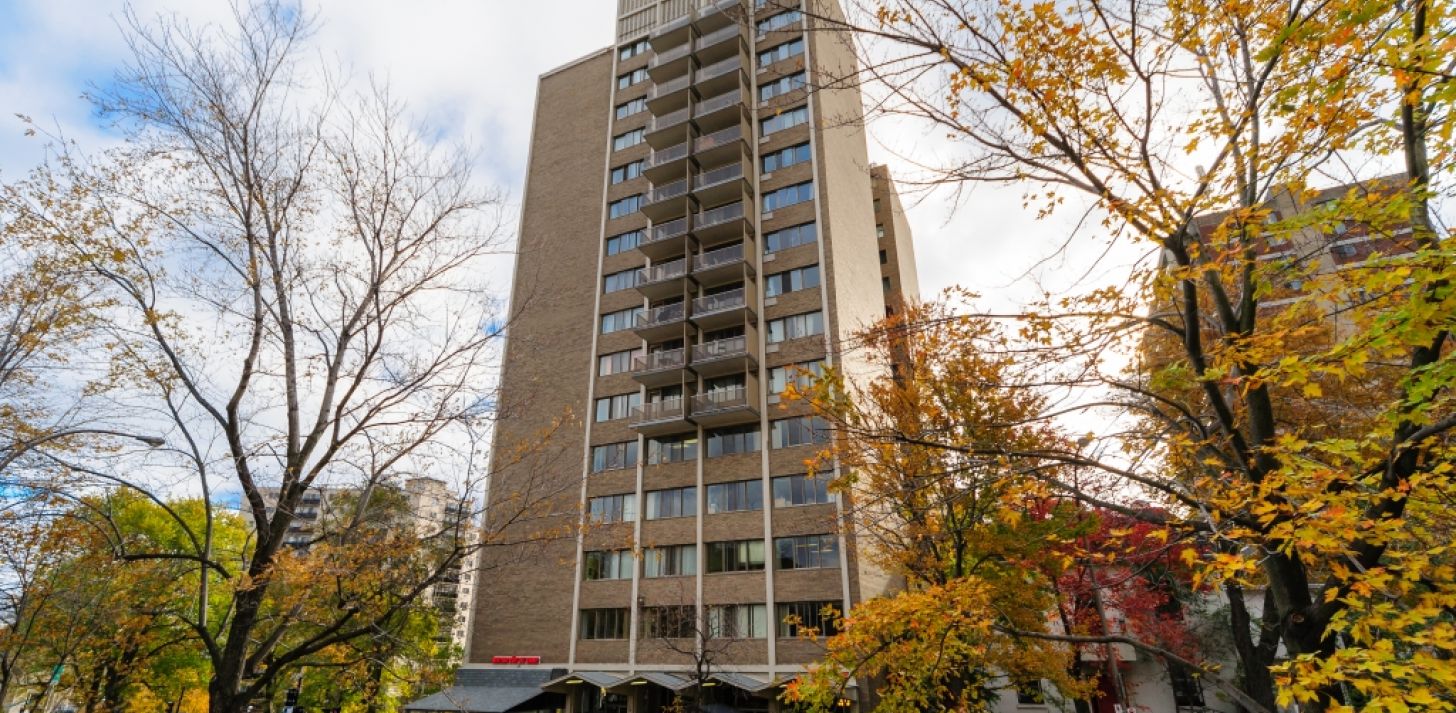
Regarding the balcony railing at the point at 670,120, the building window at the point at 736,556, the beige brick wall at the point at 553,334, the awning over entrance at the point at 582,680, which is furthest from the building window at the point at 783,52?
the awning over entrance at the point at 582,680

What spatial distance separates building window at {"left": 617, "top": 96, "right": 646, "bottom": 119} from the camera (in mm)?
42281

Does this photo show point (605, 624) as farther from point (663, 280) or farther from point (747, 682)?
point (663, 280)

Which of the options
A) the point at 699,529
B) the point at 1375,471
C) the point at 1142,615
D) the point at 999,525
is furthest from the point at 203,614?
the point at 1142,615

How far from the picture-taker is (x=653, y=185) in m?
39.8

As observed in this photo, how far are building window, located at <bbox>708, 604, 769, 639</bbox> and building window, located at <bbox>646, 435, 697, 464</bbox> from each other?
23.7 feet

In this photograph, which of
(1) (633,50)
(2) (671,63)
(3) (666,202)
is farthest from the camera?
(1) (633,50)

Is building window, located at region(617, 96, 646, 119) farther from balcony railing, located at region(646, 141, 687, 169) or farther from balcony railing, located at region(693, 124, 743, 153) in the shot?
balcony railing, located at region(693, 124, 743, 153)

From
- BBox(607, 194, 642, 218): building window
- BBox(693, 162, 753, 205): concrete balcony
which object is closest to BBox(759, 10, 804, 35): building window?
BBox(693, 162, 753, 205): concrete balcony

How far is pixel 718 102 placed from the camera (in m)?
38.5

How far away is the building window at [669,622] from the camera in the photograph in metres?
28.1

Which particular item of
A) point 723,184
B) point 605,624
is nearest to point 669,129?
point 723,184

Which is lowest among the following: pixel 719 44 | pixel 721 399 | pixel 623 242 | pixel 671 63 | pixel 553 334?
pixel 721 399

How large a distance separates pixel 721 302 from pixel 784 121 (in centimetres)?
1150

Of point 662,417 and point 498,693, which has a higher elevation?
point 662,417
